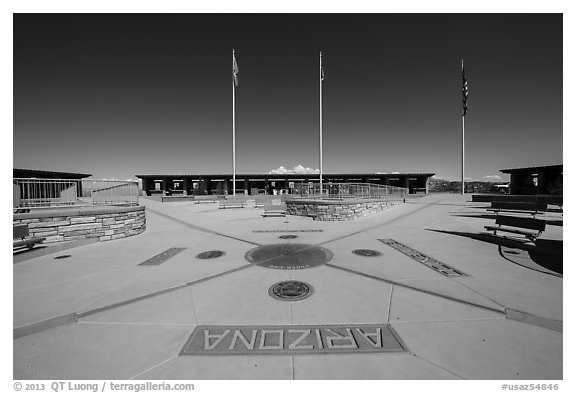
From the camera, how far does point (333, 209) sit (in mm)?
12219

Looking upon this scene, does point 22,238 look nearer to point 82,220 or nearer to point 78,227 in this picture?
point 78,227

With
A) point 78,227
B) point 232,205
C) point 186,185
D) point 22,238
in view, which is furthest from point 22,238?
point 186,185

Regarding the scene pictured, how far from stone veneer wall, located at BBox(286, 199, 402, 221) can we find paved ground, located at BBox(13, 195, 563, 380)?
5.89 m

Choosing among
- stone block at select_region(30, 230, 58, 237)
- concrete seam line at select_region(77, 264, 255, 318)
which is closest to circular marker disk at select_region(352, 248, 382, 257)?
concrete seam line at select_region(77, 264, 255, 318)

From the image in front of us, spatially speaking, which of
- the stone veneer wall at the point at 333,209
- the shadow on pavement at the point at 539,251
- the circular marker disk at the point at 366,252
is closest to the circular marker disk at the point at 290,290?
the circular marker disk at the point at 366,252

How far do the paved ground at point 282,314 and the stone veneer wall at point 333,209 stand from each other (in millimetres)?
5891

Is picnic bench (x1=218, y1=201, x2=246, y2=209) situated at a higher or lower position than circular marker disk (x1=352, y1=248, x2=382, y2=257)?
higher

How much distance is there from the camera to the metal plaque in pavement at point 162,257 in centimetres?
564

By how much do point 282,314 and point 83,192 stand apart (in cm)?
1076

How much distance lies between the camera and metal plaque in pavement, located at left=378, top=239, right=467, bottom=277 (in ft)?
16.1

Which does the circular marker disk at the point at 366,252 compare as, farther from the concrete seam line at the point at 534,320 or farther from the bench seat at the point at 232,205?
the bench seat at the point at 232,205

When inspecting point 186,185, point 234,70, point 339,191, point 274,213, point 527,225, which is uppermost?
point 234,70

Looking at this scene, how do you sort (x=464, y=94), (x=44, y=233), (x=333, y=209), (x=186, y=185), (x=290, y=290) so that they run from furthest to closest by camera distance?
(x=186, y=185) → (x=464, y=94) → (x=333, y=209) → (x=44, y=233) → (x=290, y=290)

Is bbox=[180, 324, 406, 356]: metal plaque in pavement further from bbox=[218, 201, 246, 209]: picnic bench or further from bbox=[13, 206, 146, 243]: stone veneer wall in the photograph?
bbox=[218, 201, 246, 209]: picnic bench
